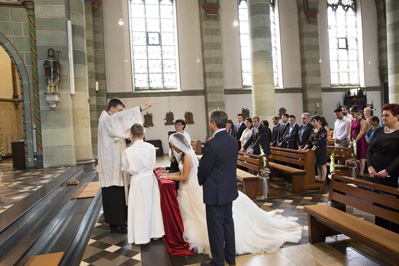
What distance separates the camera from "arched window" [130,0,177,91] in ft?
52.4

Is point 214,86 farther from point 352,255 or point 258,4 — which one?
point 352,255

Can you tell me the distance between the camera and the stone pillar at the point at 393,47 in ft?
40.3

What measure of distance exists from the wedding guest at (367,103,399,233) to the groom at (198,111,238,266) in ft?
6.61

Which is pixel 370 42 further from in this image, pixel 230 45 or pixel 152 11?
pixel 152 11

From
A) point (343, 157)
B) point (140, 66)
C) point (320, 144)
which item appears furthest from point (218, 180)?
point (140, 66)

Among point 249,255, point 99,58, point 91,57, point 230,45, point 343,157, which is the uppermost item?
point 230,45

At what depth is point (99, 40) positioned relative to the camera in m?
14.8

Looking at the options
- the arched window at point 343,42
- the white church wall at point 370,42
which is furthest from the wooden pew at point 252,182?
the white church wall at point 370,42

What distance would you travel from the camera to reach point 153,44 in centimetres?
1620

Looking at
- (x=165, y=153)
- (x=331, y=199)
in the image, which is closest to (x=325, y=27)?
(x=165, y=153)

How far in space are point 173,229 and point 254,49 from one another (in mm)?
10563

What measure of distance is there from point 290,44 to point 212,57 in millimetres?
5256

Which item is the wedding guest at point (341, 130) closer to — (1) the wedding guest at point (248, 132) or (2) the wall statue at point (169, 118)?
(1) the wedding guest at point (248, 132)

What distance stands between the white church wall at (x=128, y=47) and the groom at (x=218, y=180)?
43.4ft
